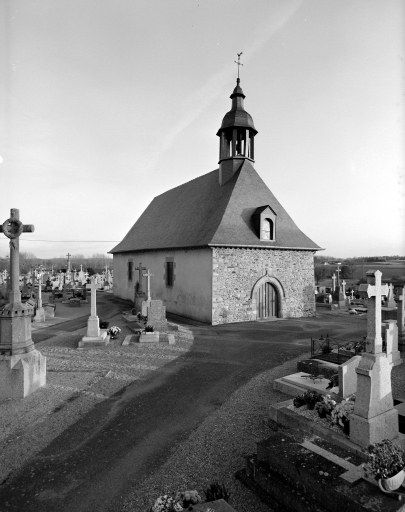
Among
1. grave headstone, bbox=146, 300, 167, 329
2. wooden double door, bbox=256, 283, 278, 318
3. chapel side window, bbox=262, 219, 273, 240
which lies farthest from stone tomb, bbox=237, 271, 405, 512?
chapel side window, bbox=262, 219, 273, 240

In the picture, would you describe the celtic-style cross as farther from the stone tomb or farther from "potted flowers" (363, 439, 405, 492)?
"potted flowers" (363, 439, 405, 492)

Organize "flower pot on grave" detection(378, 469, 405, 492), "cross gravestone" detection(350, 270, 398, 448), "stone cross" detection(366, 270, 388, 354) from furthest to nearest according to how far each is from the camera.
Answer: "stone cross" detection(366, 270, 388, 354)
"cross gravestone" detection(350, 270, 398, 448)
"flower pot on grave" detection(378, 469, 405, 492)

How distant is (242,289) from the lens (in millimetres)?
17844

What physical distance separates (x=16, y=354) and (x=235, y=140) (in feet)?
58.4

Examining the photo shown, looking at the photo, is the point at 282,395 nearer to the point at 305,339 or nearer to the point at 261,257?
the point at 305,339

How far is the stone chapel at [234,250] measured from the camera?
57.2ft

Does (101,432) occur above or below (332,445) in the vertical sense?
below

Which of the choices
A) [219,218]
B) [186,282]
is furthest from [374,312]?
[186,282]

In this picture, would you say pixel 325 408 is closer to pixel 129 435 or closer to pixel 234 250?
pixel 129 435

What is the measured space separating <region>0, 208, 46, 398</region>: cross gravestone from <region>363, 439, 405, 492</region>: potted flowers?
7.43 m

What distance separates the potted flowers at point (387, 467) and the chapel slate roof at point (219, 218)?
1337 cm

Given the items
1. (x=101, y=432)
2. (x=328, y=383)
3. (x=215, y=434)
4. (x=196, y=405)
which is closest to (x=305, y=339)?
(x=328, y=383)

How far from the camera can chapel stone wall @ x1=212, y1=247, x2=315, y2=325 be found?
17188 millimetres

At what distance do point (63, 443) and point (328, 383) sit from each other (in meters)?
5.74
